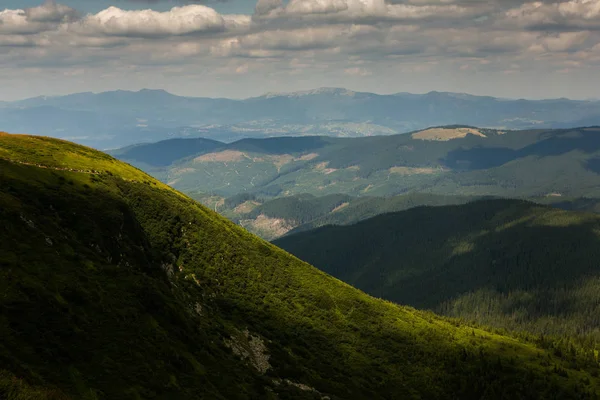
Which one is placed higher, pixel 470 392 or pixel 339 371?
pixel 339 371

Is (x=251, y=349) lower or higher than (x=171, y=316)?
lower

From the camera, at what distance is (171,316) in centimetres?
8806

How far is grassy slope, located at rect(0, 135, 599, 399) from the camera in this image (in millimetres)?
59531

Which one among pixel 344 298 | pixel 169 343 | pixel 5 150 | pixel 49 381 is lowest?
pixel 344 298

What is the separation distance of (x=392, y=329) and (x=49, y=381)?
14974 cm

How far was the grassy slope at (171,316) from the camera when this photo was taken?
5953 cm

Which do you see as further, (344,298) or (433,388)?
(344,298)

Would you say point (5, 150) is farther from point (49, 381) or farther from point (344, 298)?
point (344, 298)

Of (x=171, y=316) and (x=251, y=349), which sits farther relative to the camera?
(x=251, y=349)

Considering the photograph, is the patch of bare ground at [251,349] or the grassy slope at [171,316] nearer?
the grassy slope at [171,316]

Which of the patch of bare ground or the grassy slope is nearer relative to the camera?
the grassy slope

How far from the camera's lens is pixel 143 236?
405 feet

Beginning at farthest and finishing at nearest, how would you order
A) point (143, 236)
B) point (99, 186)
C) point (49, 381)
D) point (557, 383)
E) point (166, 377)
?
point (557, 383) → point (99, 186) → point (143, 236) → point (166, 377) → point (49, 381)

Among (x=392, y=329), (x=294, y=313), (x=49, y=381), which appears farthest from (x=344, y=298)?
(x=49, y=381)
